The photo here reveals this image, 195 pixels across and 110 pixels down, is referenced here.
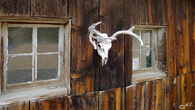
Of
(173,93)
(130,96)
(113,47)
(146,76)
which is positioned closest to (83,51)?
(113,47)

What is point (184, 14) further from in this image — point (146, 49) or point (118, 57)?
point (118, 57)

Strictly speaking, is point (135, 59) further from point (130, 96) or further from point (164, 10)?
point (164, 10)

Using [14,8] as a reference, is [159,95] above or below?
below

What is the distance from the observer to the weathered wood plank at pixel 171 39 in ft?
7.07

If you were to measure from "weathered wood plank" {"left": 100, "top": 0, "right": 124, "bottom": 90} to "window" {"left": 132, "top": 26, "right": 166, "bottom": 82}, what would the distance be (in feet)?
1.38

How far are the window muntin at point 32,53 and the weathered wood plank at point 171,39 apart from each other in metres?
1.72

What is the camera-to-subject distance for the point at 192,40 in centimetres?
248

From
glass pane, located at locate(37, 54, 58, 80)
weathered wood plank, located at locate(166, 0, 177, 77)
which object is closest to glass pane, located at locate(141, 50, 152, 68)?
weathered wood plank, located at locate(166, 0, 177, 77)

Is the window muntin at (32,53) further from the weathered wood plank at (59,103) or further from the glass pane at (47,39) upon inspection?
the weathered wood plank at (59,103)

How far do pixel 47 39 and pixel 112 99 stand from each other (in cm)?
115

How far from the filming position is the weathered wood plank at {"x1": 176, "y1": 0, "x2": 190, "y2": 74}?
2.29m

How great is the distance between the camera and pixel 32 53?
4.85 ft

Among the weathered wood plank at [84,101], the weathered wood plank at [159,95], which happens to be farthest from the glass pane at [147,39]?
the weathered wood plank at [84,101]

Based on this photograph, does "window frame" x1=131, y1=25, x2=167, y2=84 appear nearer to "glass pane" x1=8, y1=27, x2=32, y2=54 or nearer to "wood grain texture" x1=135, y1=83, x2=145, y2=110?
"wood grain texture" x1=135, y1=83, x2=145, y2=110
